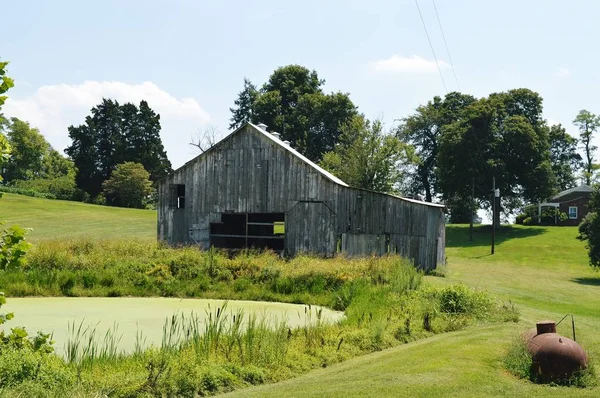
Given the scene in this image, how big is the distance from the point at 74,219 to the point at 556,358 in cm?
4546

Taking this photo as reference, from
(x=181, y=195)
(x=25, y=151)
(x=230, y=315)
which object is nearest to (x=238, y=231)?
(x=181, y=195)

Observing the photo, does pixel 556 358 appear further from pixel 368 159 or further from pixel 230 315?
pixel 368 159

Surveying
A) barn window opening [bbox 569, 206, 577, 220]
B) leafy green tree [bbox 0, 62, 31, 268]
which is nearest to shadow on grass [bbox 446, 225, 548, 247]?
barn window opening [bbox 569, 206, 577, 220]

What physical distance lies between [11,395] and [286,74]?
62.8 meters

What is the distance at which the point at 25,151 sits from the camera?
77000mm

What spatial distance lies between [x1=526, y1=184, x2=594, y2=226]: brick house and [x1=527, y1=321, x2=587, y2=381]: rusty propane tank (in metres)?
54.0

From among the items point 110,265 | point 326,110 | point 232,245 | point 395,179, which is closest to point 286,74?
point 326,110

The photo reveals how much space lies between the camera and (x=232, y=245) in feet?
106

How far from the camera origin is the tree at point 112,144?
2899 inches

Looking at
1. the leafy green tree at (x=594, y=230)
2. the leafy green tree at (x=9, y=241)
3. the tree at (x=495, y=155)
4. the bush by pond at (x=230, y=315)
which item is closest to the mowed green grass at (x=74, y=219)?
the bush by pond at (x=230, y=315)

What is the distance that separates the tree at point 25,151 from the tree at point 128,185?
15238 millimetres

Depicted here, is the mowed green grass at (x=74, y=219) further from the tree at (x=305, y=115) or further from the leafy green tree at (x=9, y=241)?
the leafy green tree at (x=9, y=241)

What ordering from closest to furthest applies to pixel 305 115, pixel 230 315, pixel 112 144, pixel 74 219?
pixel 230 315, pixel 74 219, pixel 305 115, pixel 112 144

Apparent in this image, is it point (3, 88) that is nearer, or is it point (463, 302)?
point (3, 88)
